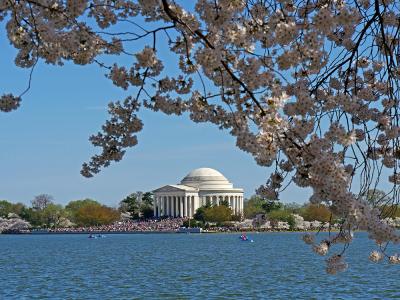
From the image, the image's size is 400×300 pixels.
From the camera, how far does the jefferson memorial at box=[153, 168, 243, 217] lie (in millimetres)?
132750

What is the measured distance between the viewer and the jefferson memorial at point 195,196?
133 m

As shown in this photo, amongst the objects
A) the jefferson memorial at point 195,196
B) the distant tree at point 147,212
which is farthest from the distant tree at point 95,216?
the jefferson memorial at point 195,196

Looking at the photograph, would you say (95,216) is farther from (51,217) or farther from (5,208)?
(5,208)

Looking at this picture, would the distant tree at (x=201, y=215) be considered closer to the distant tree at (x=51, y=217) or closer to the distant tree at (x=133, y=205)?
the distant tree at (x=133, y=205)

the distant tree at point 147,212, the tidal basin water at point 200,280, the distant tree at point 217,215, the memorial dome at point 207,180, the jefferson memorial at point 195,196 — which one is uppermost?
the memorial dome at point 207,180

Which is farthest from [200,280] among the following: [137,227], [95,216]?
[95,216]

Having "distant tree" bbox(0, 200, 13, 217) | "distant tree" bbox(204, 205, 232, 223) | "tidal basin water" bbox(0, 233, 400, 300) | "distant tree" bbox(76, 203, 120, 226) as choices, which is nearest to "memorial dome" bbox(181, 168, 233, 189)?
"distant tree" bbox(76, 203, 120, 226)

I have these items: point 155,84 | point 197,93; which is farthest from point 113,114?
point 197,93

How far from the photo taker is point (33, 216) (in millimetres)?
135625

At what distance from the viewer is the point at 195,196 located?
134m

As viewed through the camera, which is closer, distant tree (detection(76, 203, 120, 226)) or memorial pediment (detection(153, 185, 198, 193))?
memorial pediment (detection(153, 185, 198, 193))

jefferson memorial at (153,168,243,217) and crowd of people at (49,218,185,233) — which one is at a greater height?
jefferson memorial at (153,168,243,217)

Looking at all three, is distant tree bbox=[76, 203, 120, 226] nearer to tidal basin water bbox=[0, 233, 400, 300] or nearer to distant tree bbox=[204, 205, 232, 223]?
distant tree bbox=[204, 205, 232, 223]

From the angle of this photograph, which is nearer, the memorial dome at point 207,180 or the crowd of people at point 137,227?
the crowd of people at point 137,227
